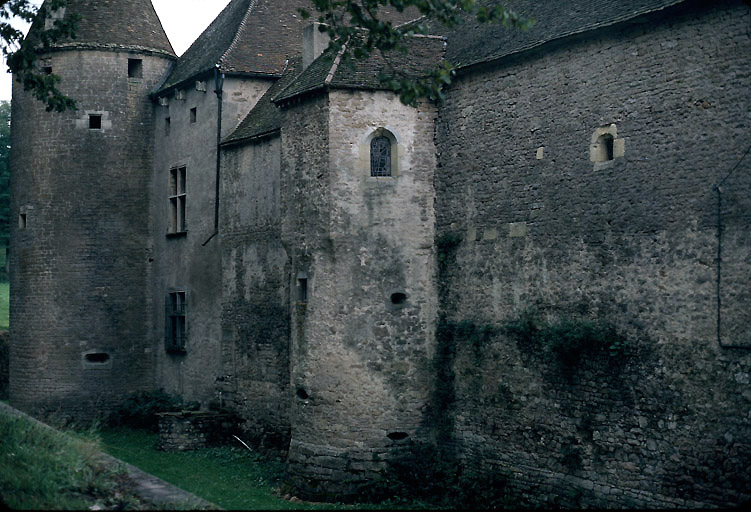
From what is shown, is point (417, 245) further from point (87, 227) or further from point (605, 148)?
point (87, 227)

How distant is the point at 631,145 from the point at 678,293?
2.28m

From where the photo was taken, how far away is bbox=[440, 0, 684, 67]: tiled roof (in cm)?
1412

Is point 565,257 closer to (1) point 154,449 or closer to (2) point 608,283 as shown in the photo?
(2) point 608,283

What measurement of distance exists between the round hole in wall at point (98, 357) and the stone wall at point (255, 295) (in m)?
4.43

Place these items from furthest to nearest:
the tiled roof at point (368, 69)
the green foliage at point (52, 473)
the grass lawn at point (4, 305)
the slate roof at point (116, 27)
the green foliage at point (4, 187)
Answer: the green foliage at point (4, 187)
the grass lawn at point (4, 305)
the slate roof at point (116, 27)
the tiled roof at point (368, 69)
the green foliage at point (52, 473)

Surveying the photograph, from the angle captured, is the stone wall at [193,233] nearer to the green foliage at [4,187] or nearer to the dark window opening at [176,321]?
the dark window opening at [176,321]

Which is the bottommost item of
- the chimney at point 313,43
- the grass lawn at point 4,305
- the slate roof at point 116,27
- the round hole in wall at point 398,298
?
the grass lawn at point 4,305

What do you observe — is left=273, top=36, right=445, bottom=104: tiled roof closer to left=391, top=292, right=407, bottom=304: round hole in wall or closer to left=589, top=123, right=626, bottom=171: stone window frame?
left=589, top=123, right=626, bottom=171: stone window frame

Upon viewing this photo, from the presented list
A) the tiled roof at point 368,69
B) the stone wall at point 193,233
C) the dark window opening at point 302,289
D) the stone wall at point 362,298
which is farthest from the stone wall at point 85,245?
the stone wall at point 362,298

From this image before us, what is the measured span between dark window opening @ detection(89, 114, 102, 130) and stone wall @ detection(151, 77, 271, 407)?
1466mm

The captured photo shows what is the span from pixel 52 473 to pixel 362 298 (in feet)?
20.8

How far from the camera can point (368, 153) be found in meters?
17.2

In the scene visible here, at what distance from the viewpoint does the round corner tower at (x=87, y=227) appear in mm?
24891

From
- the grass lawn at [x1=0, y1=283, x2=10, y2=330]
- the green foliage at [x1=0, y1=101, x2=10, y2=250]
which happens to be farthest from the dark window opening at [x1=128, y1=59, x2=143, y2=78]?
the green foliage at [x1=0, y1=101, x2=10, y2=250]
